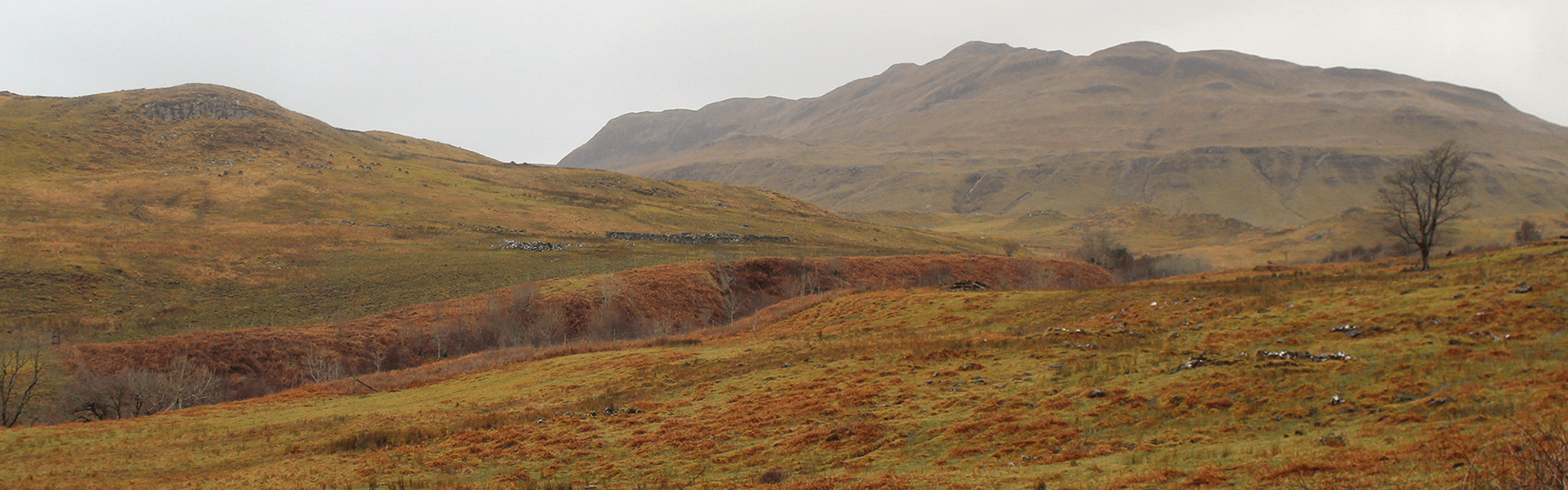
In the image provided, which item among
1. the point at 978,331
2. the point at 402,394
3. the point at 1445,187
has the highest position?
the point at 1445,187

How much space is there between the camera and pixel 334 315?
68.4 meters

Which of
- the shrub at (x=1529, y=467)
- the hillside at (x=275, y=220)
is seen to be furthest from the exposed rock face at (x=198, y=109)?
the shrub at (x=1529, y=467)

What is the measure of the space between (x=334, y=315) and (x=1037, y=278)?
74276 millimetres

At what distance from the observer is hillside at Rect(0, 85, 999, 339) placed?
69.4 meters

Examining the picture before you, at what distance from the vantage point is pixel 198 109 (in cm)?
15312

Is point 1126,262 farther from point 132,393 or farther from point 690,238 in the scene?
point 132,393

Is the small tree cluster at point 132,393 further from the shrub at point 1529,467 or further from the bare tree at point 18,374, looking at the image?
the shrub at point 1529,467

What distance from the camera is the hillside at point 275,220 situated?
69.4 m

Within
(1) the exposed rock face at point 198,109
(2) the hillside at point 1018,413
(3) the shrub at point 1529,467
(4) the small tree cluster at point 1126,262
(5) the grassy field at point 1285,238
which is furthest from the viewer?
(1) the exposed rock face at point 198,109

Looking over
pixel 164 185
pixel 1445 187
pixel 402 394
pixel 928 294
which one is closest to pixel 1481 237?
pixel 1445 187

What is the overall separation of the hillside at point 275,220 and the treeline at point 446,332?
650 cm

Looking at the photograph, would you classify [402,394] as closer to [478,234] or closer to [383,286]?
[383,286]

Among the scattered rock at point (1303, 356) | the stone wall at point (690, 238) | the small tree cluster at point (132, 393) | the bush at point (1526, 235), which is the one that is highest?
the bush at point (1526, 235)

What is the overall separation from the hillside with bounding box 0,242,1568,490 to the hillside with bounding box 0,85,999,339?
3926 cm
